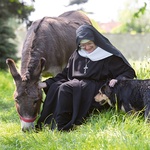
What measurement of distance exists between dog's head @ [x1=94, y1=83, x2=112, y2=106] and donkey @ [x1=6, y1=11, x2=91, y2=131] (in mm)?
1023

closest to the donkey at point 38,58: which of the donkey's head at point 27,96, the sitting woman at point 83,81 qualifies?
the donkey's head at point 27,96

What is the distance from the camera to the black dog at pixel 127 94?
6691 mm

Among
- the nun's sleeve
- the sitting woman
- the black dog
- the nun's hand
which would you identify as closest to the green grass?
the black dog

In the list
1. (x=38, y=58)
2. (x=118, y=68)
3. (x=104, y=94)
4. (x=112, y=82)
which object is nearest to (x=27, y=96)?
(x=38, y=58)

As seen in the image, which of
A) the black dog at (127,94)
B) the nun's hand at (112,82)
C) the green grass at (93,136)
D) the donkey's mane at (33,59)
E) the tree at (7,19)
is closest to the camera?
the green grass at (93,136)

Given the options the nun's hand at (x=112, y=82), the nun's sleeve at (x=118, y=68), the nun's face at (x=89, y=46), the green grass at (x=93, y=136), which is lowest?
the green grass at (x=93, y=136)

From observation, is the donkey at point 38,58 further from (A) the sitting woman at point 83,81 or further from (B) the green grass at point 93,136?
(B) the green grass at point 93,136

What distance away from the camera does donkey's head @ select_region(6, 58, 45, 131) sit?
688 centimetres

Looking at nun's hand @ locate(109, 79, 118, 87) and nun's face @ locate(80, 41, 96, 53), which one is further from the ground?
nun's face @ locate(80, 41, 96, 53)

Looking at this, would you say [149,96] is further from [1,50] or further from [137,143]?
[1,50]

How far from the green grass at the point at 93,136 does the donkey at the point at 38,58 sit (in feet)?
1.61

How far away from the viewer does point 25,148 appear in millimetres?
5871

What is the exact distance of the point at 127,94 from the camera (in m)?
6.77

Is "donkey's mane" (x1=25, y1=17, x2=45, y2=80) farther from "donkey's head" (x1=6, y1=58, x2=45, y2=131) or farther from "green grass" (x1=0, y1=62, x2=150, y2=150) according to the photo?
"green grass" (x1=0, y1=62, x2=150, y2=150)
